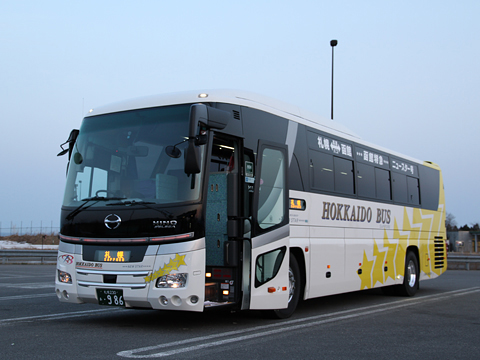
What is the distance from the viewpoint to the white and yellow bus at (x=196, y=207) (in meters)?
7.31

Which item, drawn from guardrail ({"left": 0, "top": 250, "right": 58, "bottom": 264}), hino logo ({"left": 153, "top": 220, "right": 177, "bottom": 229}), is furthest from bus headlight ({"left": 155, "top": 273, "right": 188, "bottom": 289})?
guardrail ({"left": 0, "top": 250, "right": 58, "bottom": 264})

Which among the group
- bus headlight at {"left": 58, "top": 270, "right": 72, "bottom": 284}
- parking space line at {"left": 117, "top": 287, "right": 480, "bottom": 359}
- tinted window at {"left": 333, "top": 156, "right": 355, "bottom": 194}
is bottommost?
parking space line at {"left": 117, "top": 287, "right": 480, "bottom": 359}

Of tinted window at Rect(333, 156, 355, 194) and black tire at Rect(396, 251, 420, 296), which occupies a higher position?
tinted window at Rect(333, 156, 355, 194)

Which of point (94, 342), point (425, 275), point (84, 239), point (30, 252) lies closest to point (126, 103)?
point (84, 239)

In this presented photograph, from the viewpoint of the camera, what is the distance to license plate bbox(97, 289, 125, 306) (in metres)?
7.40

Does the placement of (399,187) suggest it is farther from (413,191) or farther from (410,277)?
(410,277)

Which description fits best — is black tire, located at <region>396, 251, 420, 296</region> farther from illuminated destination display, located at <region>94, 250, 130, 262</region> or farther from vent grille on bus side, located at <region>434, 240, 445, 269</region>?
illuminated destination display, located at <region>94, 250, 130, 262</region>

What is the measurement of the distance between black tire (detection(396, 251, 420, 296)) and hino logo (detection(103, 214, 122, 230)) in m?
8.54

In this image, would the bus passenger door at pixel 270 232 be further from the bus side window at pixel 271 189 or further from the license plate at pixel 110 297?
the license plate at pixel 110 297

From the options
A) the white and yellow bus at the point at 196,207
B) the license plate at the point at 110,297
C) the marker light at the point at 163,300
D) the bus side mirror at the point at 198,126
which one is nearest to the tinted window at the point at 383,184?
the white and yellow bus at the point at 196,207

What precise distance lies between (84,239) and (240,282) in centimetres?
231

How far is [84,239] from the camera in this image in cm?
778

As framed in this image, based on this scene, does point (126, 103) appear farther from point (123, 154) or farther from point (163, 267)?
point (163, 267)

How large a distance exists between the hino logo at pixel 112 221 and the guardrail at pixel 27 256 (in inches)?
801
